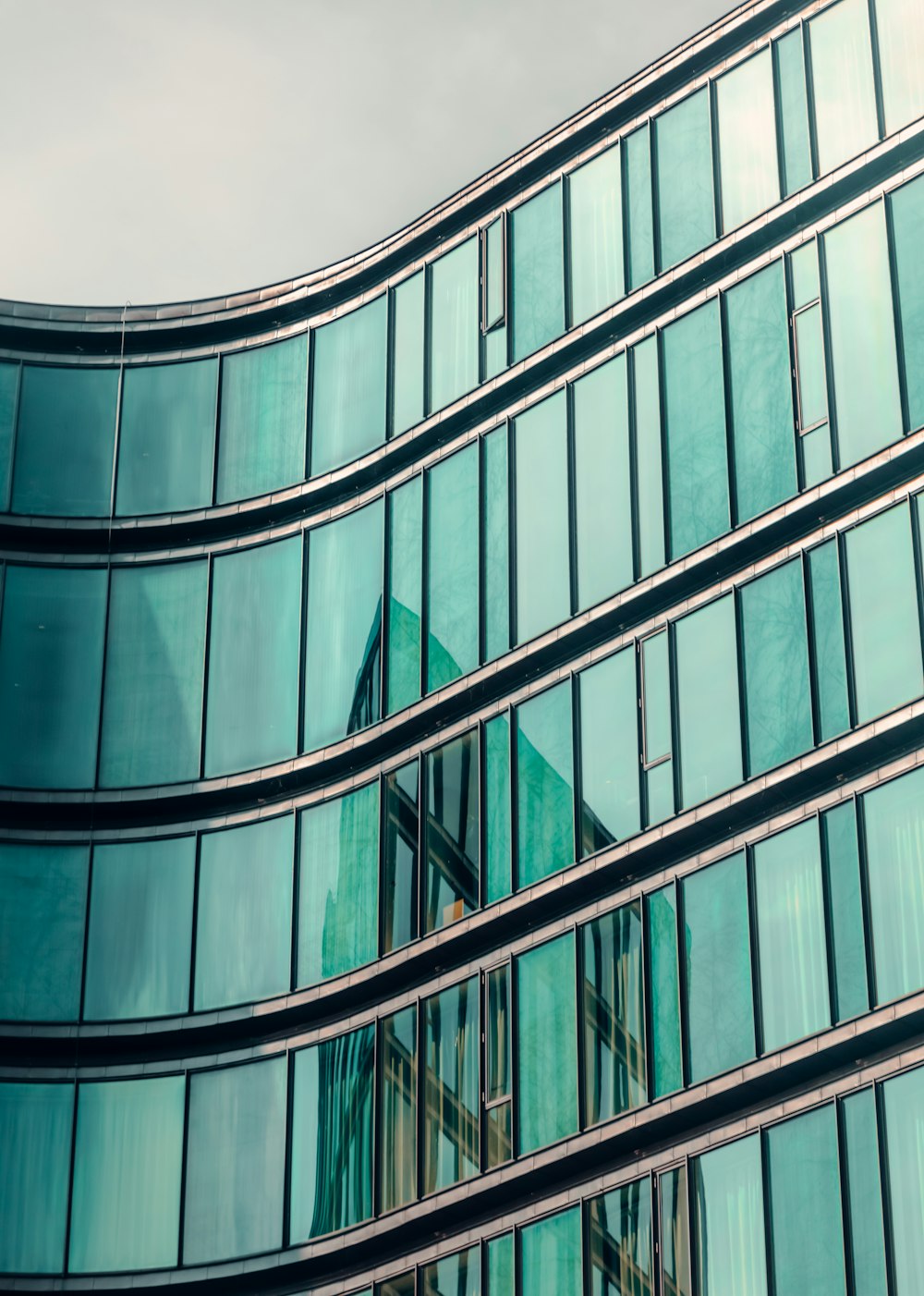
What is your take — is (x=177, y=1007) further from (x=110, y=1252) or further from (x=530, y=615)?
(x=530, y=615)

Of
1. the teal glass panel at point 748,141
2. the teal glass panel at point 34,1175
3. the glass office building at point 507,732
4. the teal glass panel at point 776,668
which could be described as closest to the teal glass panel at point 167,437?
the glass office building at point 507,732

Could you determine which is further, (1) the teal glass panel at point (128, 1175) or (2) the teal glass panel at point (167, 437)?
(2) the teal glass panel at point (167, 437)

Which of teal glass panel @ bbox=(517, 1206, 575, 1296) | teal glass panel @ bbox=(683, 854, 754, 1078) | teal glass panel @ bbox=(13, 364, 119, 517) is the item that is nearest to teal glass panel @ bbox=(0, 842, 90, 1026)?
teal glass panel @ bbox=(13, 364, 119, 517)

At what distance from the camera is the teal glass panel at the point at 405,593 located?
39625 millimetres

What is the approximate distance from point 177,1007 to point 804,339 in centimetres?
1489

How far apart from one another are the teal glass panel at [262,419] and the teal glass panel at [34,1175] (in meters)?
11.2

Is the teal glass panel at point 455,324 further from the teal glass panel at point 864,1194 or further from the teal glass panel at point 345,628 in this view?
the teal glass panel at point 864,1194

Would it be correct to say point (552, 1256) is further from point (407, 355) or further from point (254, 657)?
point (407, 355)

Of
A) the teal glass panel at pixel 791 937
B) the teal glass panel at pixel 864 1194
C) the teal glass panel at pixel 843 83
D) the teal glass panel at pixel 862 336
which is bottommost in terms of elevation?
the teal glass panel at pixel 864 1194

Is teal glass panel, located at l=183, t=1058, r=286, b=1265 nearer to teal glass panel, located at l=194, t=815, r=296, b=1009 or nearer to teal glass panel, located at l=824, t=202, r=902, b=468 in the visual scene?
teal glass panel, located at l=194, t=815, r=296, b=1009

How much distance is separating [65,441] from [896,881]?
65.2ft

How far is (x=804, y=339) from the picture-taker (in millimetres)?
35344

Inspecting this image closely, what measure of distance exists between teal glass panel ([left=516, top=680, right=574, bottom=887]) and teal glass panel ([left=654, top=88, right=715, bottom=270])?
7286 millimetres

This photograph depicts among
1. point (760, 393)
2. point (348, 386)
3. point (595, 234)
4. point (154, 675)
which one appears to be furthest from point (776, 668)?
point (154, 675)
